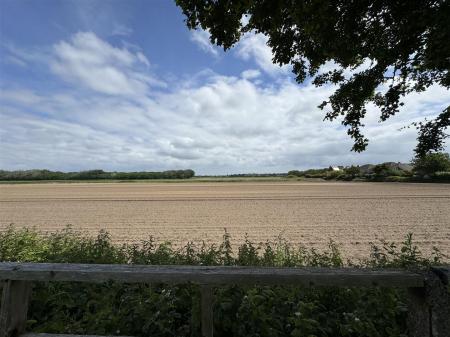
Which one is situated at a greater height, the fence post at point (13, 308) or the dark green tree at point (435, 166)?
the dark green tree at point (435, 166)

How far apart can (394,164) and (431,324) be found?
99.2 meters

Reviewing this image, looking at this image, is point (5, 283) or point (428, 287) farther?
point (5, 283)

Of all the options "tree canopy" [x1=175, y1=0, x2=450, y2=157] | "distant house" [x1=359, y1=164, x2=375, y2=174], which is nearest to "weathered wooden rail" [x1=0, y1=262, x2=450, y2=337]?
"tree canopy" [x1=175, y1=0, x2=450, y2=157]

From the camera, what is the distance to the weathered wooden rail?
200 cm

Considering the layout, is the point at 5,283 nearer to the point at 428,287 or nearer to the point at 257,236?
the point at 428,287

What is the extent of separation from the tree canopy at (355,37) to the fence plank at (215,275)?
7.97ft

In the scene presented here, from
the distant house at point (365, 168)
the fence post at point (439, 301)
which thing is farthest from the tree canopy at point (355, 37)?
the distant house at point (365, 168)

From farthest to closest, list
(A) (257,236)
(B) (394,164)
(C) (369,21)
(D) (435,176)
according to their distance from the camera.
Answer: (B) (394,164) < (D) (435,176) < (A) (257,236) < (C) (369,21)

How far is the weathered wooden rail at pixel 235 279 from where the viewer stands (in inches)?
78.6

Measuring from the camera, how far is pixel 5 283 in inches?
89.6

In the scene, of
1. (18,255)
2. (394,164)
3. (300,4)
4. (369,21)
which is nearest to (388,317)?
(300,4)

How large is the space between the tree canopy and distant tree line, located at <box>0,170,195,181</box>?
12581 cm

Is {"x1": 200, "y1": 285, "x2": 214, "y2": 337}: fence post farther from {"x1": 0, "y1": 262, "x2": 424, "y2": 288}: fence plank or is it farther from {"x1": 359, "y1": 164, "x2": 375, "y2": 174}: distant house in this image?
{"x1": 359, "y1": 164, "x2": 375, "y2": 174}: distant house

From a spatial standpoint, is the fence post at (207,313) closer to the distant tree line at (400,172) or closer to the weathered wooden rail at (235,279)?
the weathered wooden rail at (235,279)
